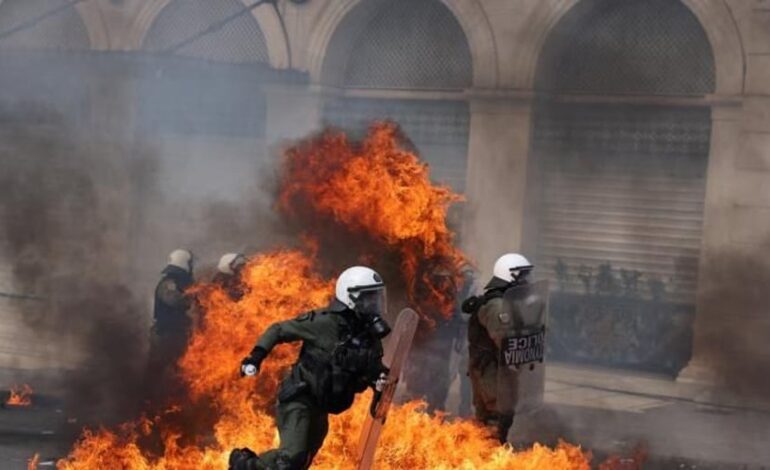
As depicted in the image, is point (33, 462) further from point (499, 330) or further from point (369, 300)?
point (369, 300)

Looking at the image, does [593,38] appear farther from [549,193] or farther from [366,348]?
[366,348]

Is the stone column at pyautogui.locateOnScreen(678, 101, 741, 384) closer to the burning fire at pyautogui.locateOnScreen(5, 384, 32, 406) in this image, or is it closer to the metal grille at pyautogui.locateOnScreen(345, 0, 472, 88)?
the metal grille at pyautogui.locateOnScreen(345, 0, 472, 88)

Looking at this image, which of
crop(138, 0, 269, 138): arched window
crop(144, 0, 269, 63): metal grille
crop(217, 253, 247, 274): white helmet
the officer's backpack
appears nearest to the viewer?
the officer's backpack

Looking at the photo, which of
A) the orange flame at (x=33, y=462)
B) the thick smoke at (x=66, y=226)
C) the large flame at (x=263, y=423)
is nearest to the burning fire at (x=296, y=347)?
the large flame at (x=263, y=423)

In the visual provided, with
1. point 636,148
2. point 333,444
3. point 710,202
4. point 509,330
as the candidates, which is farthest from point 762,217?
point 333,444

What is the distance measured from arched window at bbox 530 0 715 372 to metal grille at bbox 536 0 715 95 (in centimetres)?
1

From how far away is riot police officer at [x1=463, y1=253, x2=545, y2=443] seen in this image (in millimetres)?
9695

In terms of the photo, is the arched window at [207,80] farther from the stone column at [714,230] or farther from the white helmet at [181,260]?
the stone column at [714,230]

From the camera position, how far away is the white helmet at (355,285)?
778 cm

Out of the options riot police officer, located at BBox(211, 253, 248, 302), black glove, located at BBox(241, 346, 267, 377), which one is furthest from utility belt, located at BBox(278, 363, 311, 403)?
riot police officer, located at BBox(211, 253, 248, 302)

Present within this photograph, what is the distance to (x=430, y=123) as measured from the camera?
16.2 m

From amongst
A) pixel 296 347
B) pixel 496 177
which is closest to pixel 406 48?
pixel 496 177

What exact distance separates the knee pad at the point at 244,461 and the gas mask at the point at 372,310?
0.87 meters

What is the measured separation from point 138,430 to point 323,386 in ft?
6.94
